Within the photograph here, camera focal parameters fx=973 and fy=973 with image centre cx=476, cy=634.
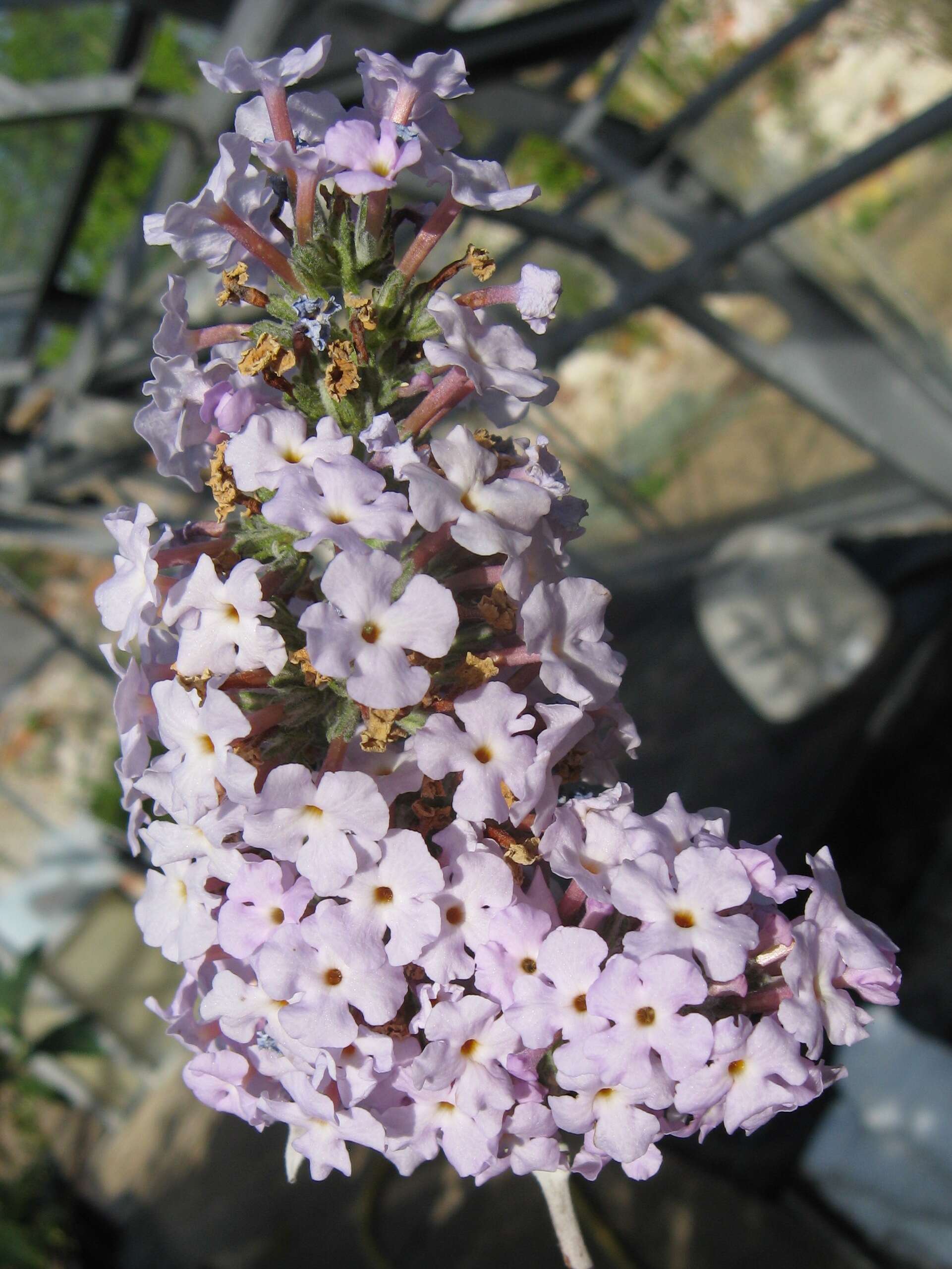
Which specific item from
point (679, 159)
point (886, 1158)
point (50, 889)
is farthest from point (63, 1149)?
point (679, 159)

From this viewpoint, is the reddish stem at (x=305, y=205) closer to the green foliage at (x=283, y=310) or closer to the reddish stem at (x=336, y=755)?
the green foliage at (x=283, y=310)

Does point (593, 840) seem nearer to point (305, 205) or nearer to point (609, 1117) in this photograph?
point (609, 1117)

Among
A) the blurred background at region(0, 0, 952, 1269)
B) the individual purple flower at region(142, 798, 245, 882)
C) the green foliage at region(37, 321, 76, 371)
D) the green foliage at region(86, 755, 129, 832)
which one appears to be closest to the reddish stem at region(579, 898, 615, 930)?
the individual purple flower at region(142, 798, 245, 882)

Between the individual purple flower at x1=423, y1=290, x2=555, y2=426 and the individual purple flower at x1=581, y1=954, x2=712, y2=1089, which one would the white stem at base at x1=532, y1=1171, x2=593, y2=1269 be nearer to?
the individual purple flower at x1=581, y1=954, x2=712, y2=1089

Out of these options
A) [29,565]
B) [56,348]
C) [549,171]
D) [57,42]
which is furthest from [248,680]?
[29,565]

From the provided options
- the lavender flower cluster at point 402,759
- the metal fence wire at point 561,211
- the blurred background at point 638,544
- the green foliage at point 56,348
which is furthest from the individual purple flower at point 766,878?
the green foliage at point 56,348
